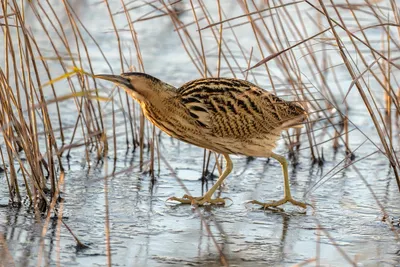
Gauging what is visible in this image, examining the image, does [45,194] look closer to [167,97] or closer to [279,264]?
[167,97]

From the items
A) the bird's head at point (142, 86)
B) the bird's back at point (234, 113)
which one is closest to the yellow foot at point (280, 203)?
the bird's back at point (234, 113)

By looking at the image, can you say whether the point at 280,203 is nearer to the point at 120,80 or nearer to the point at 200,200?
the point at 200,200

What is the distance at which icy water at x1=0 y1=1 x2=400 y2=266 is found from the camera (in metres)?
3.73

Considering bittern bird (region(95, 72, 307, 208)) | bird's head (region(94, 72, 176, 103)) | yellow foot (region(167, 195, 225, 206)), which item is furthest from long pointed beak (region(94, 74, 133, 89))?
yellow foot (region(167, 195, 225, 206))

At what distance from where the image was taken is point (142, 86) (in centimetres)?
441

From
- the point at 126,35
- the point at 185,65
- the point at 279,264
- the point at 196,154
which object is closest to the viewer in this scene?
the point at 279,264

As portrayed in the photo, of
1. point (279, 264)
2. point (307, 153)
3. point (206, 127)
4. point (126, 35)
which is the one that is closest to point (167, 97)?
point (206, 127)

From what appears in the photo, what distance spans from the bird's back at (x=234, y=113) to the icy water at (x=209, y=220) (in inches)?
12.1

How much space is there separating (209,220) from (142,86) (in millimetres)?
713

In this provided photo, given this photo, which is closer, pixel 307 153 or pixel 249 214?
pixel 249 214

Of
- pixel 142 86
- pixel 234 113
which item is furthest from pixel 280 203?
pixel 142 86

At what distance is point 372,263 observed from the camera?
3.79 meters

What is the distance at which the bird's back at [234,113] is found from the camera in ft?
15.2

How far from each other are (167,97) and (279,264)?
1194 millimetres
